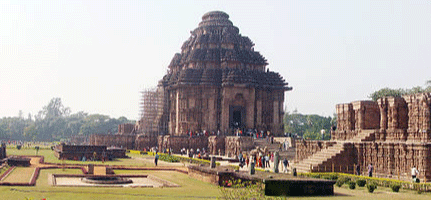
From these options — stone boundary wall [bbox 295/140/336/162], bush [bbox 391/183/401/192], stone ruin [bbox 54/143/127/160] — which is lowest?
bush [bbox 391/183/401/192]

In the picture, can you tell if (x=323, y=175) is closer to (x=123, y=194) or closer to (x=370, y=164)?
(x=370, y=164)

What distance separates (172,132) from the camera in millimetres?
69250

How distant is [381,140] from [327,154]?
337 centimetres

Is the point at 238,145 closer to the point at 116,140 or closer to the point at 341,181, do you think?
the point at 116,140

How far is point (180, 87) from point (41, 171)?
1342 inches

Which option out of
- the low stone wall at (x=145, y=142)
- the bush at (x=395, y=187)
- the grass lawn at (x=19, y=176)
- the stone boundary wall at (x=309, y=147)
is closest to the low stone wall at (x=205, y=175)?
the bush at (x=395, y=187)

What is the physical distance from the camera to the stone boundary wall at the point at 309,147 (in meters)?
37.7

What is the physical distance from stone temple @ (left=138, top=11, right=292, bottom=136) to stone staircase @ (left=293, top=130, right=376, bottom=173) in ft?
95.0

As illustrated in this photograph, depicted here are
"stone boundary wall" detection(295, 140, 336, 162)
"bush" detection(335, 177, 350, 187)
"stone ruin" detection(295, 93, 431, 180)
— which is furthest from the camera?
"stone boundary wall" detection(295, 140, 336, 162)

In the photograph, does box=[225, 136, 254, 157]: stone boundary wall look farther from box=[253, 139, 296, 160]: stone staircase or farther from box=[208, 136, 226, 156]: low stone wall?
box=[208, 136, 226, 156]: low stone wall

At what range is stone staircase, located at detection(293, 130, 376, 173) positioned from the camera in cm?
3409

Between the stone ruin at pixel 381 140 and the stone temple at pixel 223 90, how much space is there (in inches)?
1006

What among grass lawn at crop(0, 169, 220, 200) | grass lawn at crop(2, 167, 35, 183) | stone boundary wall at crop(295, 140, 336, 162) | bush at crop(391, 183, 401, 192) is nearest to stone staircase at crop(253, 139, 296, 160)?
stone boundary wall at crop(295, 140, 336, 162)

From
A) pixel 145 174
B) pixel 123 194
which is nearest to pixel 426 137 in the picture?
pixel 145 174
